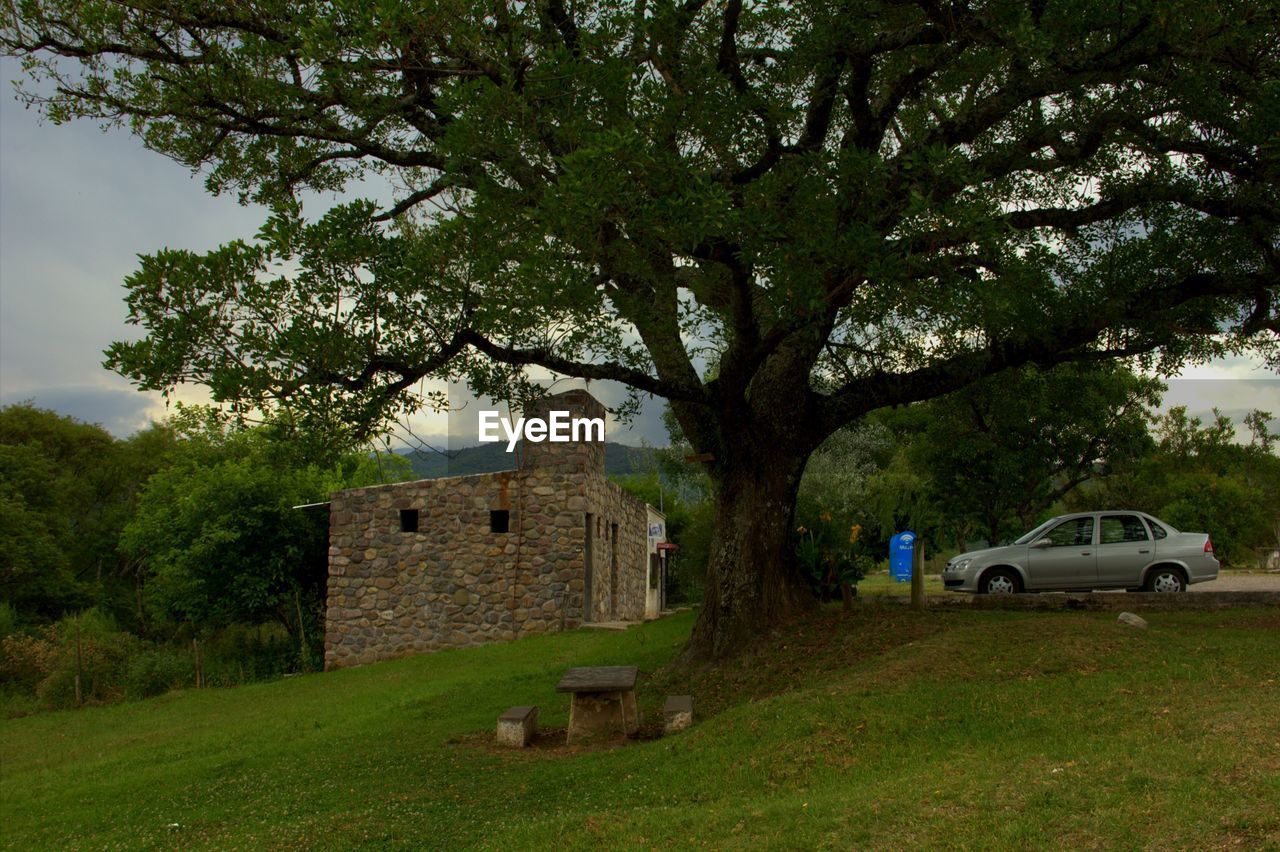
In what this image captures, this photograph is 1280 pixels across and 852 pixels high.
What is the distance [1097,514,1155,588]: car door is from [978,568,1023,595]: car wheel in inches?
50.2

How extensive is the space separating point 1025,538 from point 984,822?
1184 cm

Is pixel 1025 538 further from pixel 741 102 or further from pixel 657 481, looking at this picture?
pixel 657 481

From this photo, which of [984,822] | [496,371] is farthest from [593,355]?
[984,822]

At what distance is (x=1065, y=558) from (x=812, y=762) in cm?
1019

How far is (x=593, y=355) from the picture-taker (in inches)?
430

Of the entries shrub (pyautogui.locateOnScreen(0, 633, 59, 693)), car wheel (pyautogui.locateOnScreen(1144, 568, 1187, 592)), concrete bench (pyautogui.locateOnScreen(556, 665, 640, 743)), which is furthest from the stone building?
car wheel (pyautogui.locateOnScreen(1144, 568, 1187, 592))

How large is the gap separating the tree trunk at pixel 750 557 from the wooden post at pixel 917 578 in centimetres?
292

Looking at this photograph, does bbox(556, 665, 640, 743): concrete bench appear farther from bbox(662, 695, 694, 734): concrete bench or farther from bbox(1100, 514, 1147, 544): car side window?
bbox(1100, 514, 1147, 544): car side window

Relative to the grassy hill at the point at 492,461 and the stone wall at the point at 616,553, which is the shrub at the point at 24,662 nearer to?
the grassy hill at the point at 492,461

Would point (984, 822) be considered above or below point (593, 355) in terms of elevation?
below

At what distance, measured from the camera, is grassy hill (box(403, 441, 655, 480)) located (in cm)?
1941

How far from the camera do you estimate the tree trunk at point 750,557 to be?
11.2 m

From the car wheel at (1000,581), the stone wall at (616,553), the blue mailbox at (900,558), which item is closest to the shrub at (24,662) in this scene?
the stone wall at (616,553)

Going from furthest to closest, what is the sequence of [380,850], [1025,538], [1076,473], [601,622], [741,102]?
[1076,473]
[601,622]
[1025,538]
[741,102]
[380,850]
